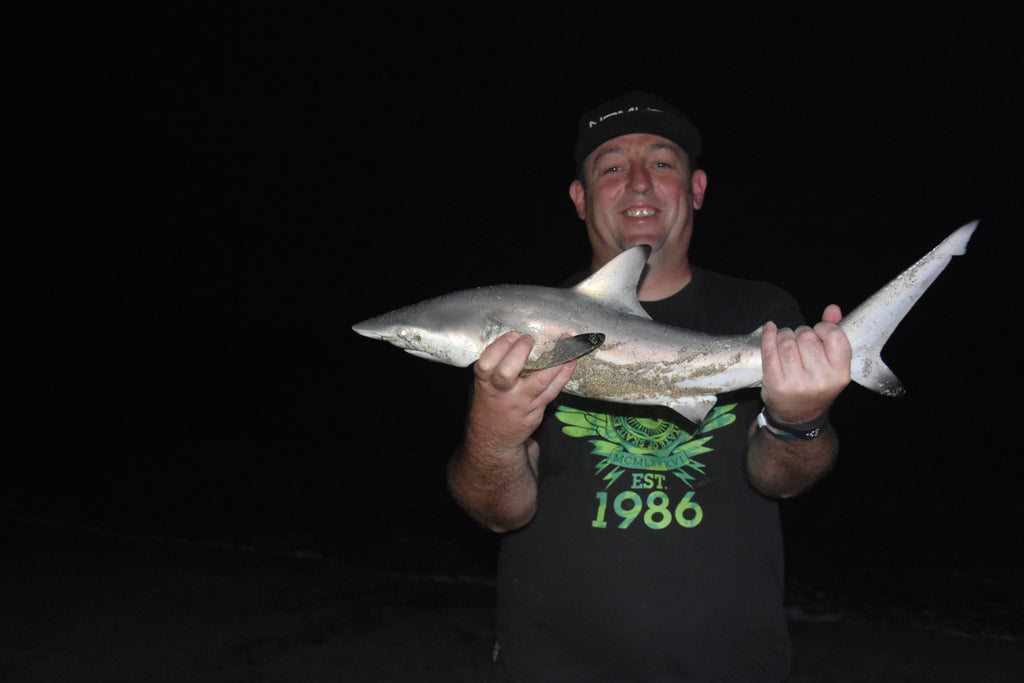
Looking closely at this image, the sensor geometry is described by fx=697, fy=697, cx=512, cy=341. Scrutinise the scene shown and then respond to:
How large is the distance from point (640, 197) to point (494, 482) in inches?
59.5

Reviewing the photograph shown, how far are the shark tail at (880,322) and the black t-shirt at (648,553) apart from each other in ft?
1.73

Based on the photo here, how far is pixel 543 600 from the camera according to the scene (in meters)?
3.02

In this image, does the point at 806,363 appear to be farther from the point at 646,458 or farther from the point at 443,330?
the point at 443,330

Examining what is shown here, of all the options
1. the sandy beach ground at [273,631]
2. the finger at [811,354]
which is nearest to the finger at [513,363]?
the finger at [811,354]

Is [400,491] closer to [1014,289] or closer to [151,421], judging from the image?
[151,421]

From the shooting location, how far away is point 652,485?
10.1 feet

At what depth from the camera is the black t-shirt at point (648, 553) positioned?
9.43 feet

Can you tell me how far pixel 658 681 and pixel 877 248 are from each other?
6332cm

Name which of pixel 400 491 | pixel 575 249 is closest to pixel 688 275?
pixel 400 491

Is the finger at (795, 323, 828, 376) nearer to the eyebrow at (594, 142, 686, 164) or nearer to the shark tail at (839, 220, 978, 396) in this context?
the shark tail at (839, 220, 978, 396)

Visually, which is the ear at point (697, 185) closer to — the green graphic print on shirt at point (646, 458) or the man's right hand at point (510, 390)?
the green graphic print on shirt at point (646, 458)

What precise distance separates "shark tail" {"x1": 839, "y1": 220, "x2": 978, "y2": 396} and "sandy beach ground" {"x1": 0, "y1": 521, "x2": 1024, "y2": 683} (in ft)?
13.7

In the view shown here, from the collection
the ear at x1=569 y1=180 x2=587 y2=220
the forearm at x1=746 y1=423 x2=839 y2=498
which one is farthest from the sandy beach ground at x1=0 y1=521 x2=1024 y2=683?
the ear at x1=569 y1=180 x2=587 y2=220

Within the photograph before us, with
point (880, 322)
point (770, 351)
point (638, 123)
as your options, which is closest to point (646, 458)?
point (770, 351)
